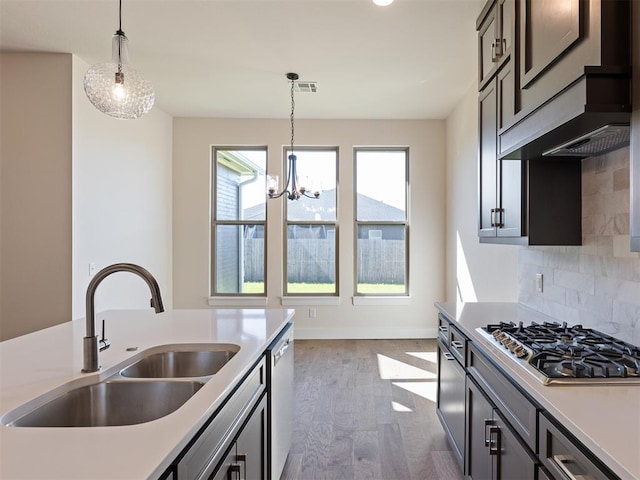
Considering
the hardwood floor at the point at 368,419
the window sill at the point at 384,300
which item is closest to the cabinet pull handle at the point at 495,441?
the hardwood floor at the point at 368,419

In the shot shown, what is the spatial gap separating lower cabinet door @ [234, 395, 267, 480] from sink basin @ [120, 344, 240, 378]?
0.83 feet

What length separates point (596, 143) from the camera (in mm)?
1637

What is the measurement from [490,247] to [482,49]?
178cm

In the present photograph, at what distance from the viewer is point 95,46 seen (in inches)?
129

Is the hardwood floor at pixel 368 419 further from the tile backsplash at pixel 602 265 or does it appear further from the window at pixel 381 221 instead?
the tile backsplash at pixel 602 265

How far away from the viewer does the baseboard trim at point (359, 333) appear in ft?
17.1

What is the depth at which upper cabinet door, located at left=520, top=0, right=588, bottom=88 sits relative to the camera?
4.35ft

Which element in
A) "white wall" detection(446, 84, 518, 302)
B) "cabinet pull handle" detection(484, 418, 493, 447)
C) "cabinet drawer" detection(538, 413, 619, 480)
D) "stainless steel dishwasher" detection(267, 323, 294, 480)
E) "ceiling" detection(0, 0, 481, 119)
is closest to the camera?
"cabinet drawer" detection(538, 413, 619, 480)

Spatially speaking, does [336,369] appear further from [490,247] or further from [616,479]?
[616,479]

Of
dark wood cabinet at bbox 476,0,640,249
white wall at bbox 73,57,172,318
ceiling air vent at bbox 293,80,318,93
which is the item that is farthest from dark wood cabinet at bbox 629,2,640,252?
white wall at bbox 73,57,172,318

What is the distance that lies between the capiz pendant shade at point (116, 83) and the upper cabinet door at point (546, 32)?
1.90 metres

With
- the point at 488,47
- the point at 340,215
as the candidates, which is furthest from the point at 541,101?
the point at 340,215

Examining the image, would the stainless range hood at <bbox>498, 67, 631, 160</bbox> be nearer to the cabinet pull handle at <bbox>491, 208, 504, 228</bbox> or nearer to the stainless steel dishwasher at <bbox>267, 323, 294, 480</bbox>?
the cabinet pull handle at <bbox>491, 208, 504, 228</bbox>

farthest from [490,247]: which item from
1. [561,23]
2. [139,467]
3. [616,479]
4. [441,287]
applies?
[139,467]
